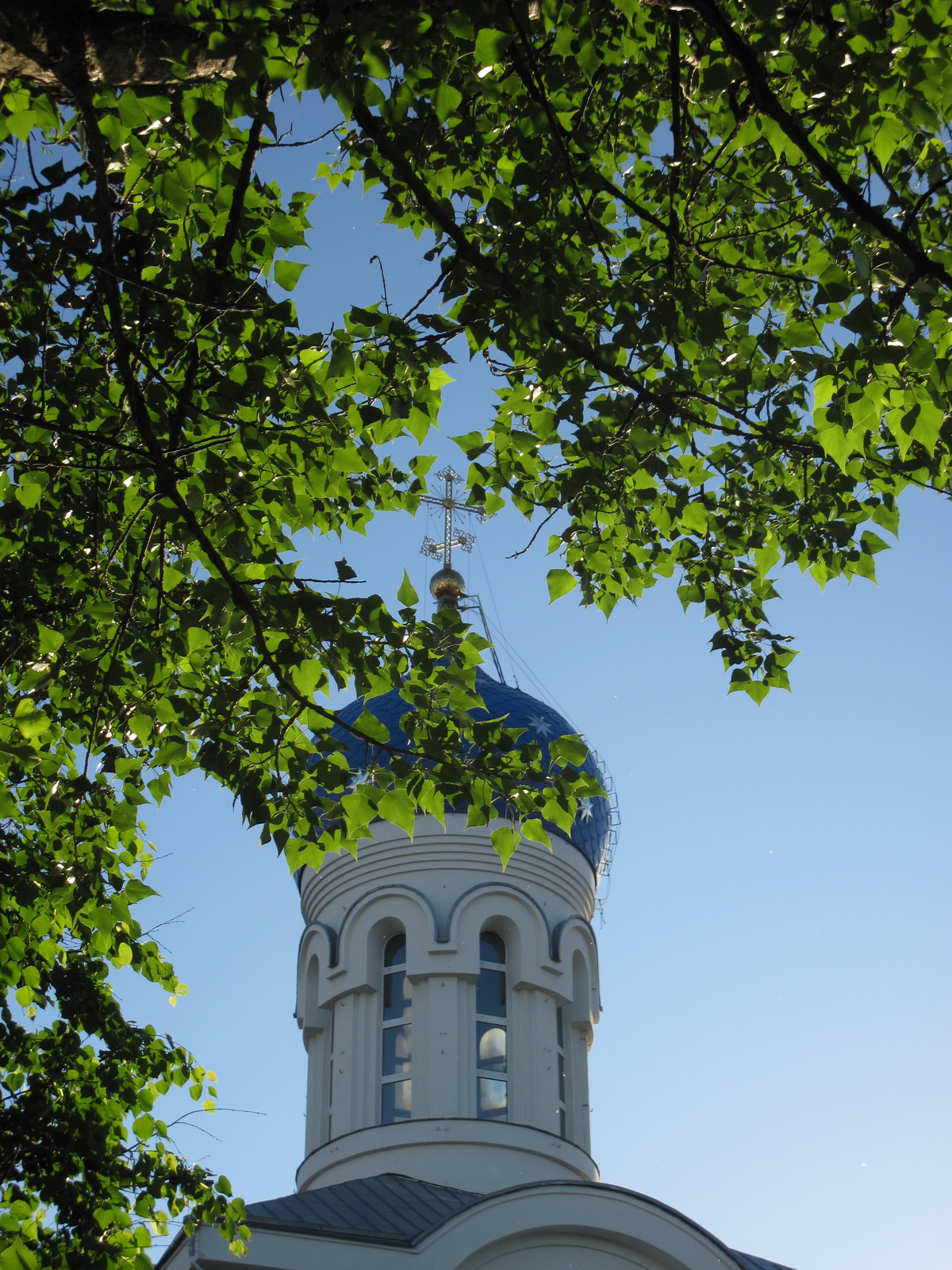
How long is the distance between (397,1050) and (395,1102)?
562mm

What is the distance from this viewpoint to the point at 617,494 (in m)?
5.76

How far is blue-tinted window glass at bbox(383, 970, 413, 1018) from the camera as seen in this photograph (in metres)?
15.2

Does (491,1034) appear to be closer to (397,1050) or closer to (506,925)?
(397,1050)

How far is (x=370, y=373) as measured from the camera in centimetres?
527

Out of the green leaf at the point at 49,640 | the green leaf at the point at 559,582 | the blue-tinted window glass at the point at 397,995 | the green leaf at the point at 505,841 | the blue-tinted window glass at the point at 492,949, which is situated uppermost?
the blue-tinted window glass at the point at 492,949

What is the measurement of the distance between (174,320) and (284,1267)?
864 centimetres

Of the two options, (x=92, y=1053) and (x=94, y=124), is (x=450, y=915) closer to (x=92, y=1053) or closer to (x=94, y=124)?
(x=92, y=1053)

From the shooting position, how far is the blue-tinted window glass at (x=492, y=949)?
15.8m

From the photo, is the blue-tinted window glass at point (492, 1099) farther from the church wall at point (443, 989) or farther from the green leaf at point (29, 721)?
the green leaf at point (29, 721)

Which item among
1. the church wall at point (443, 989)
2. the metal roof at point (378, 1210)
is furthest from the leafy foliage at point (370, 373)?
the church wall at point (443, 989)

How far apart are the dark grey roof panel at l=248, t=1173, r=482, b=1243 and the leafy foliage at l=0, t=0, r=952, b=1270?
5.48 m

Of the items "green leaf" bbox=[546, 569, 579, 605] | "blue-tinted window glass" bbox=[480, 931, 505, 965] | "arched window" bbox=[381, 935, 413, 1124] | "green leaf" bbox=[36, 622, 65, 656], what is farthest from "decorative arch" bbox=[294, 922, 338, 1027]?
"green leaf" bbox=[36, 622, 65, 656]

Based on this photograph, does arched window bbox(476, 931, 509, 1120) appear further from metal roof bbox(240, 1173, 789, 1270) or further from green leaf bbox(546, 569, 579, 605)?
green leaf bbox(546, 569, 579, 605)

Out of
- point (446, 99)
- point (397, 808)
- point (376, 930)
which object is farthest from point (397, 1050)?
point (446, 99)
